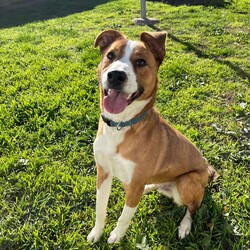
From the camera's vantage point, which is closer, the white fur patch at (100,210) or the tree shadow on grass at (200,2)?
the white fur patch at (100,210)

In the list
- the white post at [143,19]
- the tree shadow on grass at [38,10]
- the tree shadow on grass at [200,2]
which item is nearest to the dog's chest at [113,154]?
the white post at [143,19]

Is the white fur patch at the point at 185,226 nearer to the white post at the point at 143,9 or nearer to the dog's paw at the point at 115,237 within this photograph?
the dog's paw at the point at 115,237

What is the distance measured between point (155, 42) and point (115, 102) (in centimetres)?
68

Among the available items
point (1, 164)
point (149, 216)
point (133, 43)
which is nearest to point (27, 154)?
point (1, 164)

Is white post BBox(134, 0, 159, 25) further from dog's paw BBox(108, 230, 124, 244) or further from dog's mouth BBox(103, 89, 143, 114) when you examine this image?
dog's paw BBox(108, 230, 124, 244)

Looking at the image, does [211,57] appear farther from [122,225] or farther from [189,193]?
[122,225]

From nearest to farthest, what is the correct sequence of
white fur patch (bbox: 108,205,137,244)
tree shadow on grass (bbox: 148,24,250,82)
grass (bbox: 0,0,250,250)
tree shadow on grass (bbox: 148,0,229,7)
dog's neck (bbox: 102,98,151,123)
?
dog's neck (bbox: 102,98,151,123) → white fur patch (bbox: 108,205,137,244) → grass (bbox: 0,0,250,250) → tree shadow on grass (bbox: 148,24,250,82) → tree shadow on grass (bbox: 148,0,229,7)

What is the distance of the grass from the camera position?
306 centimetres

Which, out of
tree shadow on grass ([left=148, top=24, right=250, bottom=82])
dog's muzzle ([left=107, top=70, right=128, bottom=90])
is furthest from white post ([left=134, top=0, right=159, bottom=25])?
dog's muzzle ([left=107, top=70, right=128, bottom=90])

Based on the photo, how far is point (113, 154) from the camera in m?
2.65

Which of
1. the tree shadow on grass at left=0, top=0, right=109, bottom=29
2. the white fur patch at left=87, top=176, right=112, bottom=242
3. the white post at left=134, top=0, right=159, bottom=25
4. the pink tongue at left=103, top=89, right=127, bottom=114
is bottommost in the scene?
the tree shadow on grass at left=0, top=0, right=109, bottom=29

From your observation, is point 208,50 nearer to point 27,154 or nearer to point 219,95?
point 219,95

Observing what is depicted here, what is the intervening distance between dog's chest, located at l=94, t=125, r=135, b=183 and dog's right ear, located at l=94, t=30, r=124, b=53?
0.81 m

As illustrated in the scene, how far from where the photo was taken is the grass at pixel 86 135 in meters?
3.06
